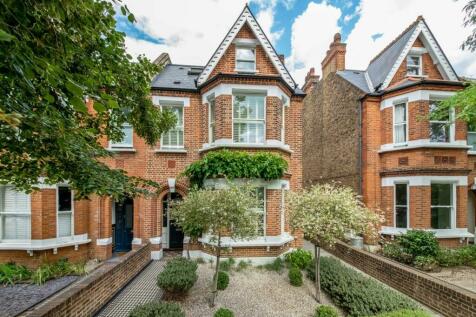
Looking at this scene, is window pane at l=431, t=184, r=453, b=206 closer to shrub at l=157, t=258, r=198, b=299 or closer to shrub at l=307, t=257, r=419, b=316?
shrub at l=307, t=257, r=419, b=316

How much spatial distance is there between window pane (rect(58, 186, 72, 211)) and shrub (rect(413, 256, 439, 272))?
14120mm

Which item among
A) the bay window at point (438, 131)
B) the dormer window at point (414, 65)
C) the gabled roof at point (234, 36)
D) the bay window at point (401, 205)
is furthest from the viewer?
the dormer window at point (414, 65)

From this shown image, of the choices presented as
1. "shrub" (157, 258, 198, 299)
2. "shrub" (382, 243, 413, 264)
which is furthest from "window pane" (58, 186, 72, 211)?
"shrub" (382, 243, 413, 264)

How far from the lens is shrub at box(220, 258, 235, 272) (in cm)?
854

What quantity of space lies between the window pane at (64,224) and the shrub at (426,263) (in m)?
13.9

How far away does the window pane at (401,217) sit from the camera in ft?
34.8

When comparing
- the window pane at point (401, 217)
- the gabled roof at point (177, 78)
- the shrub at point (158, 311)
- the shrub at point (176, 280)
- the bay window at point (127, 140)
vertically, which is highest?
the gabled roof at point (177, 78)

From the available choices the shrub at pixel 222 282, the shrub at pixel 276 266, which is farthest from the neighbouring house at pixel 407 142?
the shrub at pixel 222 282

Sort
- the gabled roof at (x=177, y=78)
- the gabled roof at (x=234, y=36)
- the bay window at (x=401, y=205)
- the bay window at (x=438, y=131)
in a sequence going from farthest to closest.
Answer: the gabled roof at (x=177, y=78) < the bay window at (x=401, y=205) < the bay window at (x=438, y=131) < the gabled roof at (x=234, y=36)

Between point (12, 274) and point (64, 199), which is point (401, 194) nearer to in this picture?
point (64, 199)

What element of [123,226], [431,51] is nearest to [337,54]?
[431,51]

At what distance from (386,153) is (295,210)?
7.26 metres

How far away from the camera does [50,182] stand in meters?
4.12

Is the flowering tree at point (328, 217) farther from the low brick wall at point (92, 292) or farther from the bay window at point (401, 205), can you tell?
the low brick wall at point (92, 292)
